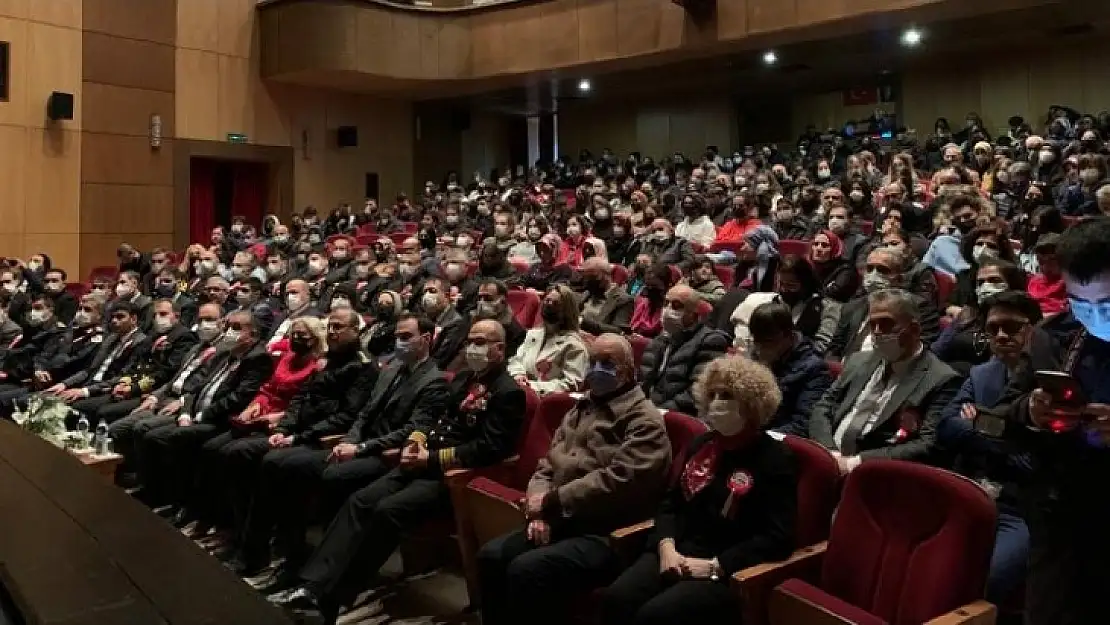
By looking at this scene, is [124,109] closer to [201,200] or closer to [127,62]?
[127,62]

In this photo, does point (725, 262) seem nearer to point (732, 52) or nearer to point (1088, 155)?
point (1088, 155)

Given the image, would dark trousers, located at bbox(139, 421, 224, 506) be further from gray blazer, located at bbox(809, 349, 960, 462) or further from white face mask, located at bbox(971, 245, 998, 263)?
white face mask, located at bbox(971, 245, 998, 263)

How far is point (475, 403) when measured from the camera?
2.48m

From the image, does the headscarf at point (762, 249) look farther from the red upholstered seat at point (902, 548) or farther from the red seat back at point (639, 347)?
the red upholstered seat at point (902, 548)

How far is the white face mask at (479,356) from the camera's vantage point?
8.20 ft

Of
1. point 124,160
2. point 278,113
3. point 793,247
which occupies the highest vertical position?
point 278,113

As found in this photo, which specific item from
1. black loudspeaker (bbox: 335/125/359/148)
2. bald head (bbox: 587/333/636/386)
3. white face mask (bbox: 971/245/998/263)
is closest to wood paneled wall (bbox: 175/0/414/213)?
black loudspeaker (bbox: 335/125/359/148)

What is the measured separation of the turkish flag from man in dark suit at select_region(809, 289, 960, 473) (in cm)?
871

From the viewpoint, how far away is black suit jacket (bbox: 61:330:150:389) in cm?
418

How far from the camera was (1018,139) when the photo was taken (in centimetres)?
710

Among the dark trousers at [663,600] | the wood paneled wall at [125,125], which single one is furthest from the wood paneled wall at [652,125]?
the dark trousers at [663,600]

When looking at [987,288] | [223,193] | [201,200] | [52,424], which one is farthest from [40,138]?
[987,288]

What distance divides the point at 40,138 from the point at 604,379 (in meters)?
7.52

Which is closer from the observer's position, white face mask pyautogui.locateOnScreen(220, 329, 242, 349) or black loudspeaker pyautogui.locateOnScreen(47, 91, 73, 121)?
white face mask pyautogui.locateOnScreen(220, 329, 242, 349)
